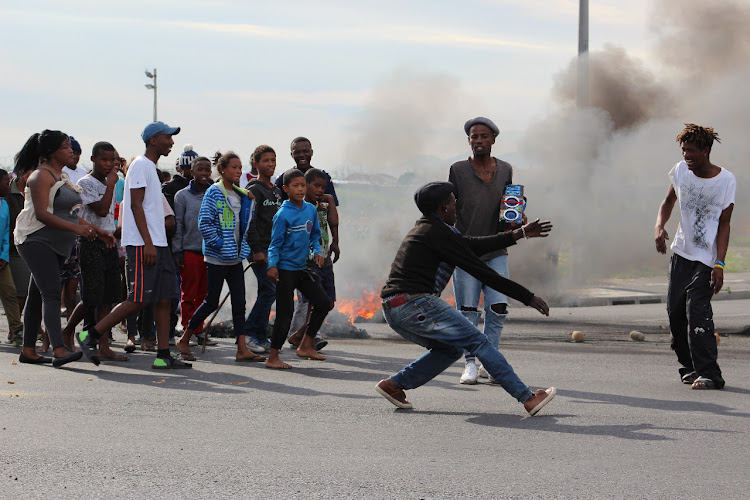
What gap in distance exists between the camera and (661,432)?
507cm

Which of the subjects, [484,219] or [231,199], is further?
[231,199]

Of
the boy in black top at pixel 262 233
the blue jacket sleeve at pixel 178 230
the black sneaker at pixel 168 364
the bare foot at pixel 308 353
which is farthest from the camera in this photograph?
the blue jacket sleeve at pixel 178 230

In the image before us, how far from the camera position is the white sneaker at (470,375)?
22.0 ft

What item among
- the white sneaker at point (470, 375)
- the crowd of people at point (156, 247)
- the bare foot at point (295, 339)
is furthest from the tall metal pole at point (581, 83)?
the white sneaker at point (470, 375)

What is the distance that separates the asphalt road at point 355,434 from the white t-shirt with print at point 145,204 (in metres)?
0.99

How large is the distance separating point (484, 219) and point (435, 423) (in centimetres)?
189

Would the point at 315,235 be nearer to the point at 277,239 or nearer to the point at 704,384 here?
the point at 277,239

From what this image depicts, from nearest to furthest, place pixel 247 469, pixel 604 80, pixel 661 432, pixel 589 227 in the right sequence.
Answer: pixel 247 469 → pixel 661 432 → pixel 589 227 → pixel 604 80

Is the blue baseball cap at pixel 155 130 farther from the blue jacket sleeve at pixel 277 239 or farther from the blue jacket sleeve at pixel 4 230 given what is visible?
the blue jacket sleeve at pixel 4 230

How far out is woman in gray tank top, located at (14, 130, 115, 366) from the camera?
704cm

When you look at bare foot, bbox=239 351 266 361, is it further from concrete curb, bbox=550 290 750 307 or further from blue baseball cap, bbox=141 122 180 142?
concrete curb, bbox=550 290 750 307

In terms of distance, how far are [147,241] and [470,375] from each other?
2.50 m

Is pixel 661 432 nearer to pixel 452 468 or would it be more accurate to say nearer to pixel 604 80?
pixel 452 468

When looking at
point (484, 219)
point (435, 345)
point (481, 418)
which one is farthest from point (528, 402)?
point (484, 219)
